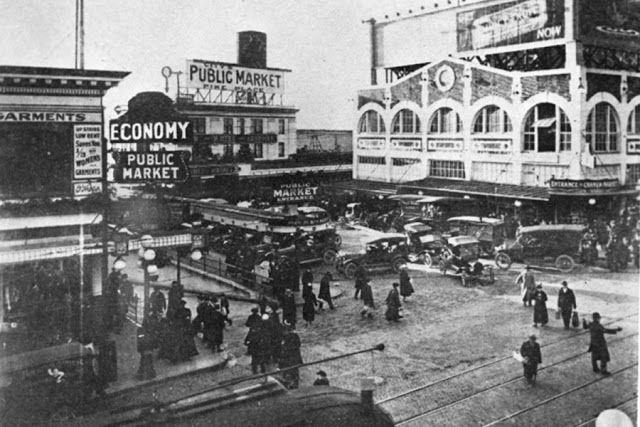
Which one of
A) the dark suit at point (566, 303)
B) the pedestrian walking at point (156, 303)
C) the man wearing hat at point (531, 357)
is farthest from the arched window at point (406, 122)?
the man wearing hat at point (531, 357)

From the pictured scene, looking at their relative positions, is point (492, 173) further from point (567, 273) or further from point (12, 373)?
point (12, 373)

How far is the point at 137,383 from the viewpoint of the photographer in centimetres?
1327

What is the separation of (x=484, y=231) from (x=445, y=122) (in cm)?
1449

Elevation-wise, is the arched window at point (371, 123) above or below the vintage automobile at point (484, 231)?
above

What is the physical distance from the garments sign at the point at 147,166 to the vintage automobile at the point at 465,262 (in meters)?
11.2

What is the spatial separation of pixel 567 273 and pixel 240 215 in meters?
14.9

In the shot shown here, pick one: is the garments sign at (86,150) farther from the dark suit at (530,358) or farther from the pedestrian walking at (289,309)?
the dark suit at (530,358)

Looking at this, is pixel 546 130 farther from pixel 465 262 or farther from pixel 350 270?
pixel 350 270

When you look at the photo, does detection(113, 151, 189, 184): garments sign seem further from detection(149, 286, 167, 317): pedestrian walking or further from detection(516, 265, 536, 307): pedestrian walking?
detection(516, 265, 536, 307): pedestrian walking

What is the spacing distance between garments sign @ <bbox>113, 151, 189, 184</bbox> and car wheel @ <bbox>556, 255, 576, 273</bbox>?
15.2 m

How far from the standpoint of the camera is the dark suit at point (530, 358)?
41.8 feet

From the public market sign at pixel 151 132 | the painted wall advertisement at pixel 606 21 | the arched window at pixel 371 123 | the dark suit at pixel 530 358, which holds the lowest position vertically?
the dark suit at pixel 530 358

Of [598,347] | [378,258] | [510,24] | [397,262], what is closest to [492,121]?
[510,24]

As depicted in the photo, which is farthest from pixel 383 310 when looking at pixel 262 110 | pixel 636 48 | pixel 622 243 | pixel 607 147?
pixel 262 110
